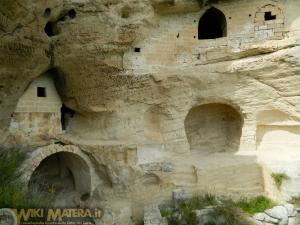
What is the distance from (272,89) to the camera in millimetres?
8898

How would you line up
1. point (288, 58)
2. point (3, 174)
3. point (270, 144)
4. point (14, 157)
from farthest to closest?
point (270, 144) → point (288, 58) → point (14, 157) → point (3, 174)

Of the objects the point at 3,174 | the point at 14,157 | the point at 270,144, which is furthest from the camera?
the point at 270,144

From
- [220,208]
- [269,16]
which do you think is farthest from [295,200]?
[269,16]

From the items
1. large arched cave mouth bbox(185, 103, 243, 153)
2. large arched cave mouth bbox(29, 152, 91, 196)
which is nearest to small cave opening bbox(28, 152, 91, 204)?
large arched cave mouth bbox(29, 152, 91, 196)

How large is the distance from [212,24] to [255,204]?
18.1ft

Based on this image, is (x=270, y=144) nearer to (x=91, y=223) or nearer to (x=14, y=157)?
(x=91, y=223)

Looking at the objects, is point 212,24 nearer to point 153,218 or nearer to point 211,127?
point 211,127

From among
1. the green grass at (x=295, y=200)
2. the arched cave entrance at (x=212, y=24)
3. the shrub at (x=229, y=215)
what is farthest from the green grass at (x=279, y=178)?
the arched cave entrance at (x=212, y=24)

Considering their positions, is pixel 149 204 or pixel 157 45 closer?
pixel 149 204

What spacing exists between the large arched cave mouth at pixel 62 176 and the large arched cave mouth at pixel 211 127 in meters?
3.18

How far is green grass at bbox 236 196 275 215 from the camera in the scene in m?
8.04

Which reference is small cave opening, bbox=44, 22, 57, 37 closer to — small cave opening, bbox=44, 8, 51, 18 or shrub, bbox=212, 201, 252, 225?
small cave opening, bbox=44, 8, 51, 18

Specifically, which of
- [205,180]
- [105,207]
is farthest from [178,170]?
[105,207]

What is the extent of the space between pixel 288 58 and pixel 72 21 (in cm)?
521
